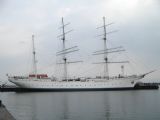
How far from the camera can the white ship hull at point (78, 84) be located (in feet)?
300

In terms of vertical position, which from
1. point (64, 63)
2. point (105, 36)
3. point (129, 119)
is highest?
point (105, 36)

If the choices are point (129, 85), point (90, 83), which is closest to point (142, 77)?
point (129, 85)

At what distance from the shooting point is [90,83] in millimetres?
94688

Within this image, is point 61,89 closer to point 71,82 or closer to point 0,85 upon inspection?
point 71,82

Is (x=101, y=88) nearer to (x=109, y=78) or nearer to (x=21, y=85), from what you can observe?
(x=109, y=78)

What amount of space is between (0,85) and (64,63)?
30349 mm

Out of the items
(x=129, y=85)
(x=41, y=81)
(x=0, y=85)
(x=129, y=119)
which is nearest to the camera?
(x=129, y=119)

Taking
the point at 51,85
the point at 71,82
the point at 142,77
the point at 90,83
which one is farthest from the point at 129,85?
the point at 51,85

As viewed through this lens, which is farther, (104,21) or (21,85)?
(104,21)

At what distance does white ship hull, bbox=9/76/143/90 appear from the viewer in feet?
300

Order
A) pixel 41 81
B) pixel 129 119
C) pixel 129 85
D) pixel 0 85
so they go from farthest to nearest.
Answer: pixel 0 85, pixel 129 85, pixel 41 81, pixel 129 119

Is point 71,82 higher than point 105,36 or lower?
lower

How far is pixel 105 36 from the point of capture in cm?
10244

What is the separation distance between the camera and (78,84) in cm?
9469
